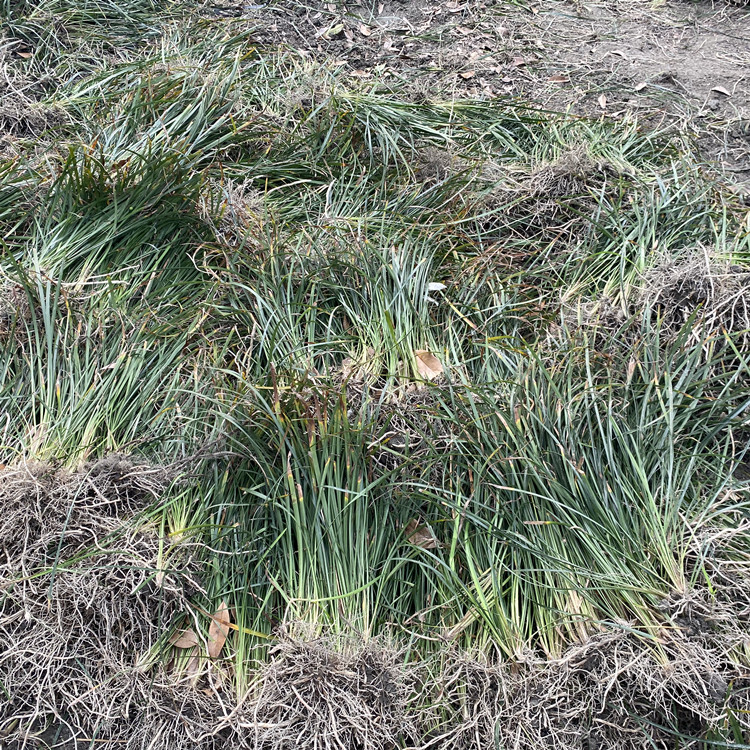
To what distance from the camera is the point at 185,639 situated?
2332 millimetres

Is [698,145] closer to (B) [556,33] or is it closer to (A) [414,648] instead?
(B) [556,33]

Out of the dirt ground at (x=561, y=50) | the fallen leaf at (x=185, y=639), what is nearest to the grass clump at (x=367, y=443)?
the fallen leaf at (x=185, y=639)

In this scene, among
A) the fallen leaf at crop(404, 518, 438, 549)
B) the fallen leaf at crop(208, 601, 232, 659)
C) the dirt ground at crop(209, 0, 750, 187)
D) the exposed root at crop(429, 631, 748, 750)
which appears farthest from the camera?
the dirt ground at crop(209, 0, 750, 187)

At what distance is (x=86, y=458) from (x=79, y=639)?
0.65m

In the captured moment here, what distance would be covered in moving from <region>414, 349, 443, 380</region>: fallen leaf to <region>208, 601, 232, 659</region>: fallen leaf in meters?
1.19

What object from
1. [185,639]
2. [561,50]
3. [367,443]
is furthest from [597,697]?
[561,50]

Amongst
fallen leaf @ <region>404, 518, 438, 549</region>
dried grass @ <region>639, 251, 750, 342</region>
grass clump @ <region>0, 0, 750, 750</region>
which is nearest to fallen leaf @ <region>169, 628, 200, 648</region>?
grass clump @ <region>0, 0, 750, 750</region>

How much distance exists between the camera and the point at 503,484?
2.48 meters

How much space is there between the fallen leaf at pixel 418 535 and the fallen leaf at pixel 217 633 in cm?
71

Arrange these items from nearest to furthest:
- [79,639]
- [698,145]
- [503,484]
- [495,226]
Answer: [79,639] < [503,484] < [495,226] < [698,145]

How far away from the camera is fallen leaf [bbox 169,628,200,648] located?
7.63 ft

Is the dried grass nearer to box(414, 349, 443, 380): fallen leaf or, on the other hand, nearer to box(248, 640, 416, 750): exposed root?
box(414, 349, 443, 380): fallen leaf

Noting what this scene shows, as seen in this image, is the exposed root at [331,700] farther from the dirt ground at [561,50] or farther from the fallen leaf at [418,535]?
the dirt ground at [561,50]

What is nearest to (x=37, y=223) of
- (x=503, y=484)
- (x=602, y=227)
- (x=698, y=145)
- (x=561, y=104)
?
(x=503, y=484)
